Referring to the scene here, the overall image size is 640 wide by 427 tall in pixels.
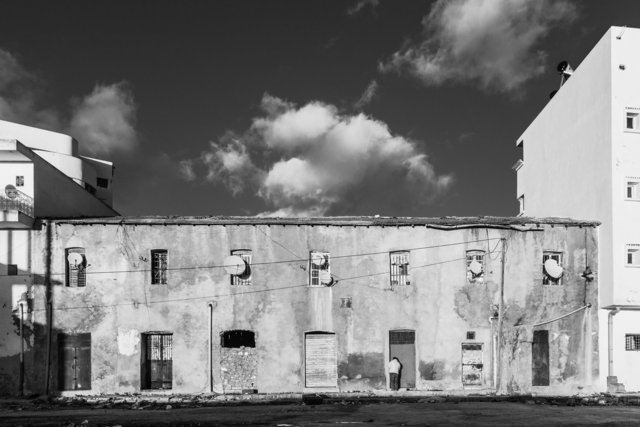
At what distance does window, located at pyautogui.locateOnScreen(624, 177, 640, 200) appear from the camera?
27.3 m

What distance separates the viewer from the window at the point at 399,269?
28.6 m

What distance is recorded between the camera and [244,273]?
1107 inches

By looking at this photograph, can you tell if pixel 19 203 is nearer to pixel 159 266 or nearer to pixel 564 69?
pixel 159 266

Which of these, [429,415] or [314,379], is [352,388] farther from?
[429,415]

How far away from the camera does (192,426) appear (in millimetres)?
17562

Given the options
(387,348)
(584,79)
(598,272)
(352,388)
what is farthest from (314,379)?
(584,79)

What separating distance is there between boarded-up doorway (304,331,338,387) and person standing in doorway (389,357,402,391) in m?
2.31

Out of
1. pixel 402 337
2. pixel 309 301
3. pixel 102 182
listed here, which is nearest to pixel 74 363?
pixel 309 301

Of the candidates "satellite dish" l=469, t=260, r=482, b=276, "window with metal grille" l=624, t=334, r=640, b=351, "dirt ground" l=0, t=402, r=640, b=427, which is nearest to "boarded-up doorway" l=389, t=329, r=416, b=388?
"dirt ground" l=0, t=402, r=640, b=427

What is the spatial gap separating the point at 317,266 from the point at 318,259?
338 millimetres

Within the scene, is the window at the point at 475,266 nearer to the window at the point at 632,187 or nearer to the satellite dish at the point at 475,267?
the satellite dish at the point at 475,267

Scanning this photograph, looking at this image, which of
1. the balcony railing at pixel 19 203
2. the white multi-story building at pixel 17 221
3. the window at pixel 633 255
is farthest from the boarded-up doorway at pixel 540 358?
the balcony railing at pixel 19 203

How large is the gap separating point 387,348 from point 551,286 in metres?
7.68

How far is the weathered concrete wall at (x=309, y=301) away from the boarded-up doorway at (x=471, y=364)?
0.90ft
